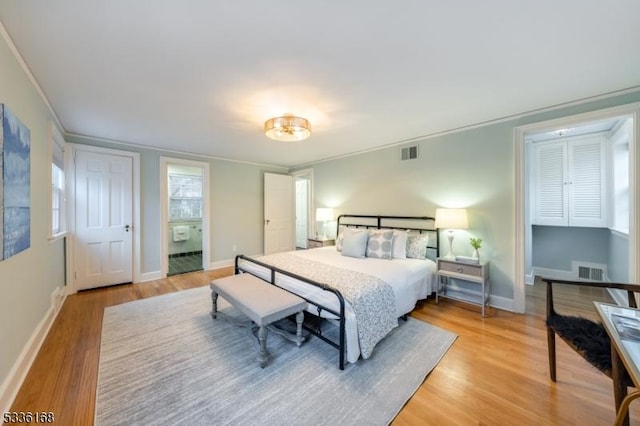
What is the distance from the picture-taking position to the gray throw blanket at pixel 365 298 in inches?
79.3

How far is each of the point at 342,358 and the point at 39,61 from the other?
3.33 metres

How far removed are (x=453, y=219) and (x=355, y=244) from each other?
1.34 meters

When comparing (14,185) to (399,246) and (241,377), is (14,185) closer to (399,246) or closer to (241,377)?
(241,377)

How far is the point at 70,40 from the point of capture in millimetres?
1637

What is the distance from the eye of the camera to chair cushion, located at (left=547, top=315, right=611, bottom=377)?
53.4 inches

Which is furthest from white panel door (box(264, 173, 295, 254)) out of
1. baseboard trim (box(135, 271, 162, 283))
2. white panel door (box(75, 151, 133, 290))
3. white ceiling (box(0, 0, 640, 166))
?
white ceiling (box(0, 0, 640, 166))

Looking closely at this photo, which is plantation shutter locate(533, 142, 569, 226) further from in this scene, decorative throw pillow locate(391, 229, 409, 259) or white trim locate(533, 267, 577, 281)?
decorative throw pillow locate(391, 229, 409, 259)

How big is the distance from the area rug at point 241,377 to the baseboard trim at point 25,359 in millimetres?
443

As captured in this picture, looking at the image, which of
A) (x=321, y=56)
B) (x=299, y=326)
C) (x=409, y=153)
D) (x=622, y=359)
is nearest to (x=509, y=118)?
(x=409, y=153)

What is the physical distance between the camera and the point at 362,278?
2439 millimetres

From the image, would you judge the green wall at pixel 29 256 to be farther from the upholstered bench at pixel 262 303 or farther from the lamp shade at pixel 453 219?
the lamp shade at pixel 453 219

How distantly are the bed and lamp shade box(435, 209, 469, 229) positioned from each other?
1.32 feet

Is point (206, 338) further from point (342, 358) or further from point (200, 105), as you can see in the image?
point (200, 105)

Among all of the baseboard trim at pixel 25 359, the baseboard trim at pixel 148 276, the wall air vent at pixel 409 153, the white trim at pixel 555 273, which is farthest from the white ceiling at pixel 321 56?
the white trim at pixel 555 273
